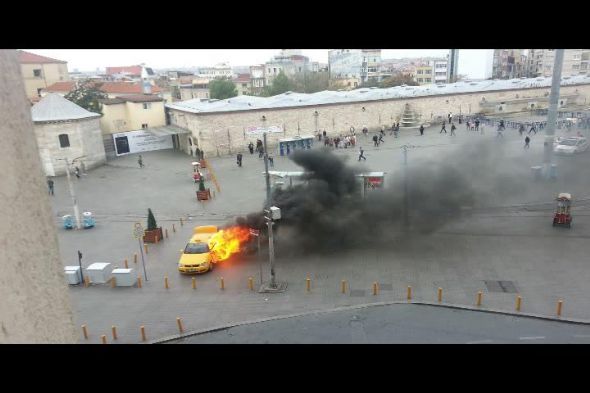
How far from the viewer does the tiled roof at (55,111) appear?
31.0 metres

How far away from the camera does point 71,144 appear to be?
104 ft

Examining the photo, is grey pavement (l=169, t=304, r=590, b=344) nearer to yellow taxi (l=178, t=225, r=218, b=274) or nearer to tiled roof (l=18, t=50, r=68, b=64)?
yellow taxi (l=178, t=225, r=218, b=274)

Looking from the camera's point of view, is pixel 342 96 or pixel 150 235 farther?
pixel 342 96

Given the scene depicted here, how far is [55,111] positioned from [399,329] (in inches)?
1187

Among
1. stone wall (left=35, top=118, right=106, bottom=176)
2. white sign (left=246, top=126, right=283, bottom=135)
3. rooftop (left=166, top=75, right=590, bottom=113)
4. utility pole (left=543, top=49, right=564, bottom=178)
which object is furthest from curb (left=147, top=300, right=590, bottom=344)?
white sign (left=246, top=126, right=283, bottom=135)

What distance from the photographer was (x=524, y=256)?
1427 cm

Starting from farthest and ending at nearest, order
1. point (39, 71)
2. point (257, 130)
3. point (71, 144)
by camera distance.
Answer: point (39, 71), point (257, 130), point (71, 144)

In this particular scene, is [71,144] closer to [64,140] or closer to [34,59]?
[64,140]

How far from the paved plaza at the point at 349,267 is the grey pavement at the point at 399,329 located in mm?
491

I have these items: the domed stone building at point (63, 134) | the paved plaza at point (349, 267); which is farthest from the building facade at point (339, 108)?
the paved plaza at point (349, 267)

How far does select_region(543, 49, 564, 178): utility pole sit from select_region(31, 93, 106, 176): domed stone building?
29.2 m

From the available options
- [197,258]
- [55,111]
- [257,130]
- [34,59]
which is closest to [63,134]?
[55,111]

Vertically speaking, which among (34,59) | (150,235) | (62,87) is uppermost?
(34,59)
